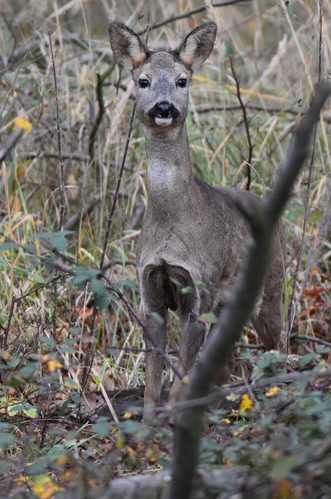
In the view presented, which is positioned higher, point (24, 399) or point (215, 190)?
point (215, 190)

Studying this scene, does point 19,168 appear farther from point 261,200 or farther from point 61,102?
point 261,200

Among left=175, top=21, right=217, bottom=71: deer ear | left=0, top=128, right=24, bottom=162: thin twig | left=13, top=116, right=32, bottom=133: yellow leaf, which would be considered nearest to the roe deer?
left=175, top=21, right=217, bottom=71: deer ear

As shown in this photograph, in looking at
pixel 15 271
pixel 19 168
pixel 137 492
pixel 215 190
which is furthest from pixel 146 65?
pixel 137 492

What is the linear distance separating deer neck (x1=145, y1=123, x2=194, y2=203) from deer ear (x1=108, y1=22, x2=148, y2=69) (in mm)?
526

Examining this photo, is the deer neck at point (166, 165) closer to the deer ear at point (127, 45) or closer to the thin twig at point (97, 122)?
the deer ear at point (127, 45)

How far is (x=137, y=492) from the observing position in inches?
116

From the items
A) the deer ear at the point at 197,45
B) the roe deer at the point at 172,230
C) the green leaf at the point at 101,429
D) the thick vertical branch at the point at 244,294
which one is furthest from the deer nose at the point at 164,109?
the thick vertical branch at the point at 244,294

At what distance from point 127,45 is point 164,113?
2.40ft

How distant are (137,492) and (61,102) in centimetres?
539

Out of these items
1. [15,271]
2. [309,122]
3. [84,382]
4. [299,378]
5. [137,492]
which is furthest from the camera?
[15,271]

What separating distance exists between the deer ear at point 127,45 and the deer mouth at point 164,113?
0.58 meters

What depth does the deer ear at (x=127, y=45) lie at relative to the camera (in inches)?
219

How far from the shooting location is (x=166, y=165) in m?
5.25

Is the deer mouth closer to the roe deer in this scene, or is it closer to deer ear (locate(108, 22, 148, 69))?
the roe deer
